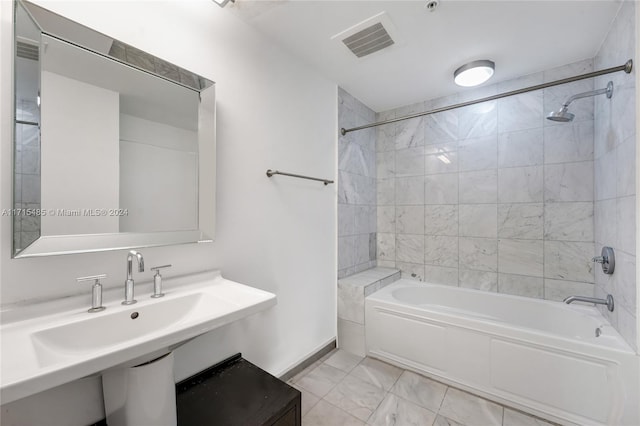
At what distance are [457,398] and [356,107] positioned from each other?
2647 mm

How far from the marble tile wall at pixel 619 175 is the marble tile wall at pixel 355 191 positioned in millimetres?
1833

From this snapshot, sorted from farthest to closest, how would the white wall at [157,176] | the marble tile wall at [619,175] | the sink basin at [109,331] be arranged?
the marble tile wall at [619,175] → the white wall at [157,176] → the sink basin at [109,331]

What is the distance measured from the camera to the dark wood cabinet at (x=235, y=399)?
118cm

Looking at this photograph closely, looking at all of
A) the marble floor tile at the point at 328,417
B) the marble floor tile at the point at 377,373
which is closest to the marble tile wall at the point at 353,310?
the marble floor tile at the point at 377,373

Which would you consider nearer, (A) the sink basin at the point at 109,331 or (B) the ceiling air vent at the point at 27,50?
(A) the sink basin at the point at 109,331

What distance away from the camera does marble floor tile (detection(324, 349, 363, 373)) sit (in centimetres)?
217

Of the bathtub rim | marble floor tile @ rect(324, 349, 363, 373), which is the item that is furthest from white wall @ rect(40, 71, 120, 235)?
the bathtub rim

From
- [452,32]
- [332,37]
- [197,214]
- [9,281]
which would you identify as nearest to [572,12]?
[452,32]

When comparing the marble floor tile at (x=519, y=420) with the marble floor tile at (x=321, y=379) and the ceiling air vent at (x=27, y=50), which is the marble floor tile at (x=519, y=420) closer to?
the marble floor tile at (x=321, y=379)

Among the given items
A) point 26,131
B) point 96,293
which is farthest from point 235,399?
point 26,131

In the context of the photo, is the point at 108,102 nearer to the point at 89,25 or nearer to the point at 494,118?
the point at 89,25

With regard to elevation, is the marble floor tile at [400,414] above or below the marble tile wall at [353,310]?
below

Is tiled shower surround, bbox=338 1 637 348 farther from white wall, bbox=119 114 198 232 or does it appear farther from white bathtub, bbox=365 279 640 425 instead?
white wall, bbox=119 114 198 232

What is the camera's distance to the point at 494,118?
246cm
